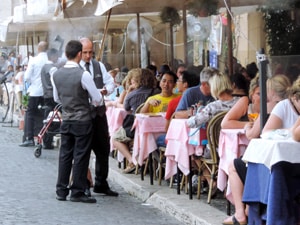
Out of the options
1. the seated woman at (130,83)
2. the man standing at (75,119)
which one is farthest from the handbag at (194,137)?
the seated woman at (130,83)

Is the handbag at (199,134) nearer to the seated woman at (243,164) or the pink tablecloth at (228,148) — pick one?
the pink tablecloth at (228,148)

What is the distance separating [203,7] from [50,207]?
6.51 meters

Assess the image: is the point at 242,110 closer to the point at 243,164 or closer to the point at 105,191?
the point at 243,164

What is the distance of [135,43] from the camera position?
22312mm

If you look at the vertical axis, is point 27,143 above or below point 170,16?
below

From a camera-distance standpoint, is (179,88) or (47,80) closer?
(179,88)

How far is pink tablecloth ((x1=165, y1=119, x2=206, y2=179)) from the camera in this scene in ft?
34.8

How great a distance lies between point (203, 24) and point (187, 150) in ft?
27.1

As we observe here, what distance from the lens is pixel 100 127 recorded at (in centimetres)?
1115

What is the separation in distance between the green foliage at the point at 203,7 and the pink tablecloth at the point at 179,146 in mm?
4875

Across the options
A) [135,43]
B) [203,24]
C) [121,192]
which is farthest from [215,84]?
[135,43]

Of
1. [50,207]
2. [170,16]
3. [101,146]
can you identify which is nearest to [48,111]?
[170,16]

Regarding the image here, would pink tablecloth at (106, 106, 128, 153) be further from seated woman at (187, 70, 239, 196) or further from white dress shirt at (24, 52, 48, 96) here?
white dress shirt at (24, 52, 48, 96)

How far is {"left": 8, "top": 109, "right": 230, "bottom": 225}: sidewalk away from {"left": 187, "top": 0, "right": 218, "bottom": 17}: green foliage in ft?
12.8
